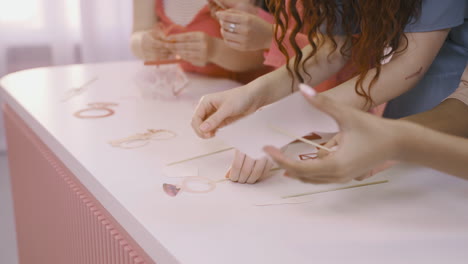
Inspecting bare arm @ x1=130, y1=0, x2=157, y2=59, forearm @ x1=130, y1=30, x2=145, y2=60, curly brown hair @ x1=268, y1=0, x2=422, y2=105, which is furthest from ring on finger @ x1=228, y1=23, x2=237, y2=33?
bare arm @ x1=130, y1=0, x2=157, y2=59

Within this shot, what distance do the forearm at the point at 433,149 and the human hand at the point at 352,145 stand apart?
0.5 inches

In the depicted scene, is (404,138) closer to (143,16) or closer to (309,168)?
(309,168)

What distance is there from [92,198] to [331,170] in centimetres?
40

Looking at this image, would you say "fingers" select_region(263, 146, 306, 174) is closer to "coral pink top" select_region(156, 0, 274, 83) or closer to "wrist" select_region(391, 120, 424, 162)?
"wrist" select_region(391, 120, 424, 162)

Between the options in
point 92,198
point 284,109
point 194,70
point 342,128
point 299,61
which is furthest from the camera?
point 194,70

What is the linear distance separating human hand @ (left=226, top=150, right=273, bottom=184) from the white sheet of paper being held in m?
0.04

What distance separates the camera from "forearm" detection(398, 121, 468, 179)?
491 millimetres

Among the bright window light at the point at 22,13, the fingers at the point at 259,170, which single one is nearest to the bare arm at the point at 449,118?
the fingers at the point at 259,170

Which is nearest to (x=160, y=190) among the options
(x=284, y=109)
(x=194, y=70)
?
(x=284, y=109)

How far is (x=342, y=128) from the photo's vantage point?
48 cm

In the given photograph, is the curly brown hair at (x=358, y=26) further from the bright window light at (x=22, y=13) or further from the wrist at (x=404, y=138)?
the bright window light at (x=22, y=13)

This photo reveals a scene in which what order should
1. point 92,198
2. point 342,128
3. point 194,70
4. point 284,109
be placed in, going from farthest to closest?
1. point 194,70
2. point 92,198
3. point 284,109
4. point 342,128

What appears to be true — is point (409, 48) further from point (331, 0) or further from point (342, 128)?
point (342, 128)

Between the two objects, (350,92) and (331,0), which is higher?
(331,0)
